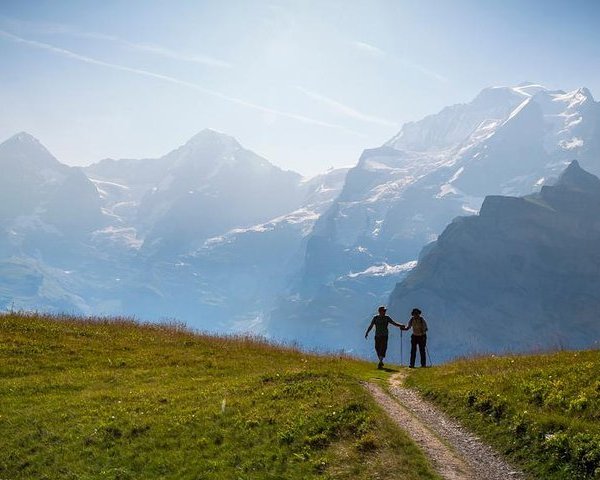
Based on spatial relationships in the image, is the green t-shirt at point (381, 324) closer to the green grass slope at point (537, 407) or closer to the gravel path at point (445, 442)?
the green grass slope at point (537, 407)

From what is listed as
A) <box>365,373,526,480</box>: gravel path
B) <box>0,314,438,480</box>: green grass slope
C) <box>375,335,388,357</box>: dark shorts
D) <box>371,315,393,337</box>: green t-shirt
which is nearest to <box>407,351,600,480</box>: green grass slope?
<box>365,373,526,480</box>: gravel path

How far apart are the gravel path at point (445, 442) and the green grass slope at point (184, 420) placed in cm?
78

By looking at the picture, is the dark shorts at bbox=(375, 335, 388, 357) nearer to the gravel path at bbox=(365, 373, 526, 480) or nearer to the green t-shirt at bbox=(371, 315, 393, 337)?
the green t-shirt at bbox=(371, 315, 393, 337)

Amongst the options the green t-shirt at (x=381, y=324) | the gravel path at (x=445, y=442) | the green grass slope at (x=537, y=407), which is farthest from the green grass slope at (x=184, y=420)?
the green t-shirt at (x=381, y=324)

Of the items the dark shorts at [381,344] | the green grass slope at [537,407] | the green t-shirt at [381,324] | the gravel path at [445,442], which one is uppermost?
the green t-shirt at [381,324]

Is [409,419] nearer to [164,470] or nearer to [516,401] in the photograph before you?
[516,401]

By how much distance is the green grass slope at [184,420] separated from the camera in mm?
17219

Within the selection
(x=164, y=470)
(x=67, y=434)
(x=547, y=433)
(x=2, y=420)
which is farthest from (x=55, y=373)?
(x=547, y=433)

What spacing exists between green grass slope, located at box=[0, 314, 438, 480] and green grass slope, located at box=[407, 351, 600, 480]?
11.5 feet

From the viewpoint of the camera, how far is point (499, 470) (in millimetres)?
16281

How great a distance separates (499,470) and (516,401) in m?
4.51

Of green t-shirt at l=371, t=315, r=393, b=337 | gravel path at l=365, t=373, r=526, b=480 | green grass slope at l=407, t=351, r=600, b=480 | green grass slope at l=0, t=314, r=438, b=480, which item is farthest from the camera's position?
green t-shirt at l=371, t=315, r=393, b=337

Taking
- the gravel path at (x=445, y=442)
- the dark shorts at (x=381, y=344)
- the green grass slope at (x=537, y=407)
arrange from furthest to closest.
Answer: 1. the dark shorts at (x=381, y=344)
2. the gravel path at (x=445, y=442)
3. the green grass slope at (x=537, y=407)

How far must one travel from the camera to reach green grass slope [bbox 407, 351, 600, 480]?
51.2 ft
